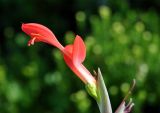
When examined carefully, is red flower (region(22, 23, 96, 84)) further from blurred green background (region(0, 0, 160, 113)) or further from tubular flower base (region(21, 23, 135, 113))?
blurred green background (region(0, 0, 160, 113))

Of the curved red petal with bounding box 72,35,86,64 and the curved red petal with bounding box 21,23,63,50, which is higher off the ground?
the curved red petal with bounding box 21,23,63,50

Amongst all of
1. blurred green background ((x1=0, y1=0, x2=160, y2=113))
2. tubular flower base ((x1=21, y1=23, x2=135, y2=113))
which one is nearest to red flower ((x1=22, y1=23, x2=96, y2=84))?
tubular flower base ((x1=21, y1=23, x2=135, y2=113))

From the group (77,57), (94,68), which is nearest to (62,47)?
(77,57)

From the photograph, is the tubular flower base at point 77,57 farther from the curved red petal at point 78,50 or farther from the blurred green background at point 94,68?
the blurred green background at point 94,68

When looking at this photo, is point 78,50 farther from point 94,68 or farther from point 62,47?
point 94,68

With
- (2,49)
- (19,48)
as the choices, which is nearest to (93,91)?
(19,48)

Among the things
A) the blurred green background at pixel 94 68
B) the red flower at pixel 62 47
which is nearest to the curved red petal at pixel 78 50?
the red flower at pixel 62 47

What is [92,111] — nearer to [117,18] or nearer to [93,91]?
[117,18]

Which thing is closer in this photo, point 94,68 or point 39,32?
point 39,32
